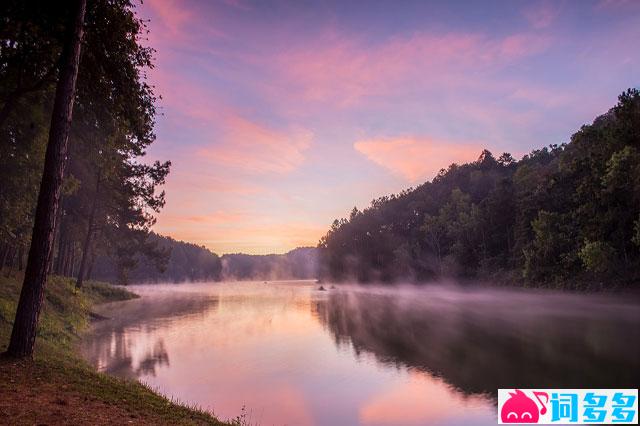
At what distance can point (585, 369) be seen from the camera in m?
19.7

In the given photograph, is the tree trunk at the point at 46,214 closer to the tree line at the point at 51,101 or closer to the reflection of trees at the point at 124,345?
the tree line at the point at 51,101

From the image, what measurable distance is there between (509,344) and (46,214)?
2576 cm

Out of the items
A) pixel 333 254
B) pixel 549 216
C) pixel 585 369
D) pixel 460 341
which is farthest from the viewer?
pixel 333 254

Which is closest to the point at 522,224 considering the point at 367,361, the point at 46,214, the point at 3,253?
the point at 367,361

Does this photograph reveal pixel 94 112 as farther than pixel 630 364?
No

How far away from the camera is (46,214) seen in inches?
476

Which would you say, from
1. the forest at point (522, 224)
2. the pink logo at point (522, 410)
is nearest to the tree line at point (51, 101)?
the pink logo at point (522, 410)

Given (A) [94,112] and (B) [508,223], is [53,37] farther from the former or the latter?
(B) [508,223]

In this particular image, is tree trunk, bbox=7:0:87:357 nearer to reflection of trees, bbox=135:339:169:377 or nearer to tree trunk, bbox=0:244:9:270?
reflection of trees, bbox=135:339:169:377

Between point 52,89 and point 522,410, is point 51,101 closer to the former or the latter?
point 52,89

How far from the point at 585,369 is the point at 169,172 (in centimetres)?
4352

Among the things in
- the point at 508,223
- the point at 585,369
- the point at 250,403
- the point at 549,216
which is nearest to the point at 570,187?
the point at 549,216

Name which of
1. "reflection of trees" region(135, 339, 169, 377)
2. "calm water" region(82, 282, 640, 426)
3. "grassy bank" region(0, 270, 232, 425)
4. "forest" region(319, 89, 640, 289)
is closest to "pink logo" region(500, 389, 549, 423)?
"calm water" region(82, 282, 640, 426)

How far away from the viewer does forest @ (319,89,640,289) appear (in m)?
51.2
